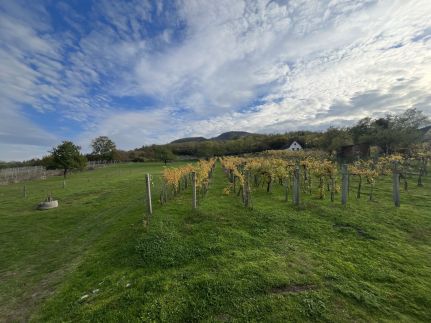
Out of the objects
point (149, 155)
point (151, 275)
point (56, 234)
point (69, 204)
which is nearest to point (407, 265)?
point (151, 275)

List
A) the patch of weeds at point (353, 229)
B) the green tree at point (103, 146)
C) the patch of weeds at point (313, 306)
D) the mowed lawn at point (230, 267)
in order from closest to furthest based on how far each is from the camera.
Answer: the patch of weeds at point (313, 306), the mowed lawn at point (230, 267), the patch of weeds at point (353, 229), the green tree at point (103, 146)

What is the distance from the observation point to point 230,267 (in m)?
4.84

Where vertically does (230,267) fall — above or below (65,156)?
below

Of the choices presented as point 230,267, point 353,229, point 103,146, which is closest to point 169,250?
point 230,267

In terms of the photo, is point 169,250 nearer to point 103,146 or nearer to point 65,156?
point 65,156

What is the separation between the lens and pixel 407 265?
478cm

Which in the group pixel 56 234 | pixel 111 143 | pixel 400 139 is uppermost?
pixel 111 143

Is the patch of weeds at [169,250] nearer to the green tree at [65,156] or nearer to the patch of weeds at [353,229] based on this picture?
the patch of weeds at [353,229]

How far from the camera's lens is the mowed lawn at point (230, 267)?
3.71 m

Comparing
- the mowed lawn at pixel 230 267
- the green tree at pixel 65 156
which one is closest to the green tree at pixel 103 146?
the green tree at pixel 65 156

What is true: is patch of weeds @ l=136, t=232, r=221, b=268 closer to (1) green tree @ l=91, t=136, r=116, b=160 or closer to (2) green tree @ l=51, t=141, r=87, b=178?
(2) green tree @ l=51, t=141, r=87, b=178

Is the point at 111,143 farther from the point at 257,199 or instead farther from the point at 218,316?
the point at 218,316

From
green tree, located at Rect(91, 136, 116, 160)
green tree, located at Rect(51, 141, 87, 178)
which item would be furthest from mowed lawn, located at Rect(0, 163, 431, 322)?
green tree, located at Rect(91, 136, 116, 160)

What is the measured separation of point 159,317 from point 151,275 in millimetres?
1307
